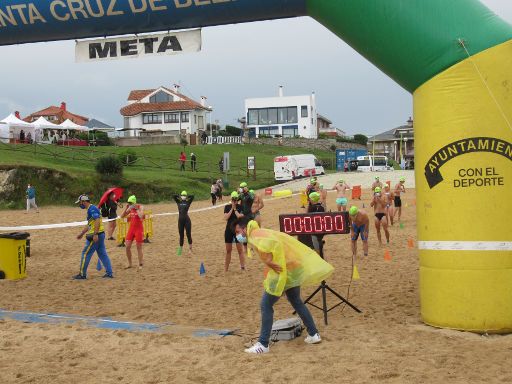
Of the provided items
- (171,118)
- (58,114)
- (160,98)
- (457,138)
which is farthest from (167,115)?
(457,138)

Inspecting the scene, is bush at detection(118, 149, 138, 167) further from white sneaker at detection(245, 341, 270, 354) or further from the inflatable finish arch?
white sneaker at detection(245, 341, 270, 354)

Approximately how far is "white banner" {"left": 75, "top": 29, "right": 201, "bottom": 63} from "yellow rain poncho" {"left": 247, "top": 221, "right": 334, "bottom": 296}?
3.53m

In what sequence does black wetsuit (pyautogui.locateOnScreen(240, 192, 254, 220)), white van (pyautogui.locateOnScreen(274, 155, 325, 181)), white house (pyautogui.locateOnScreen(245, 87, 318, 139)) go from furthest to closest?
white house (pyautogui.locateOnScreen(245, 87, 318, 139))
white van (pyautogui.locateOnScreen(274, 155, 325, 181))
black wetsuit (pyautogui.locateOnScreen(240, 192, 254, 220))

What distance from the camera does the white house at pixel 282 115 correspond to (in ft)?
326

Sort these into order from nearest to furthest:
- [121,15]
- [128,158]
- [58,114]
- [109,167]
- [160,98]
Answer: [121,15], [109,167], [128,158], [160,98], [58,114]

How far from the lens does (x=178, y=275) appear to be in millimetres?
12805

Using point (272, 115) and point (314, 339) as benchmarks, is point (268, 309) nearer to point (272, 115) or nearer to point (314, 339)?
point (314, 339)

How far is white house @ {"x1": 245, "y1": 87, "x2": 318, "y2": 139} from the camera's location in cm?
9944

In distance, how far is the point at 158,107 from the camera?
7481 cm

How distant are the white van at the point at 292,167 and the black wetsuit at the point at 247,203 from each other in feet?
103

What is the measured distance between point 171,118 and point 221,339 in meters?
68.9

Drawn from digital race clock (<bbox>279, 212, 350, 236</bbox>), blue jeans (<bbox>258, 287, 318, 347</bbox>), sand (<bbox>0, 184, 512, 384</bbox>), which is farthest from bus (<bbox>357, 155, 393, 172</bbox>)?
blue jeans (<bbox>258, 287, 318, 347</bbox>)

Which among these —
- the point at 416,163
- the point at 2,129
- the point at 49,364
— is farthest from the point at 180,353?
the point at 2,129

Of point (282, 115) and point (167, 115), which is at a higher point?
point (282, 115)
